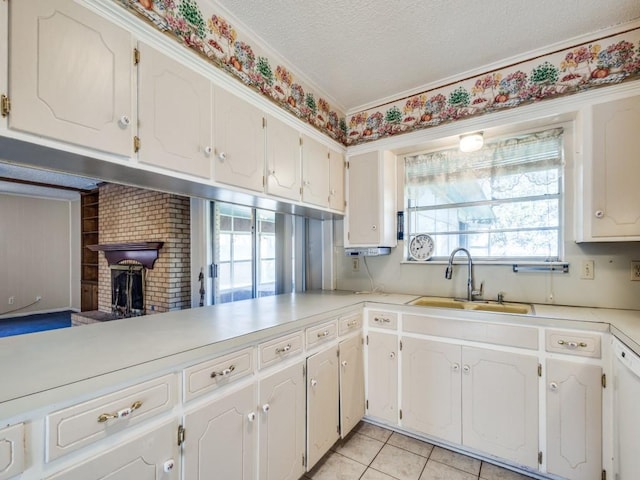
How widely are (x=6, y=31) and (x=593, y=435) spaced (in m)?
2.90

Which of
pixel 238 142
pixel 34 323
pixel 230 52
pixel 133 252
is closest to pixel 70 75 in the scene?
pixel 238 142

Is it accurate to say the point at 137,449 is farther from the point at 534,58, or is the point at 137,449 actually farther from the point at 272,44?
the point at 534,58

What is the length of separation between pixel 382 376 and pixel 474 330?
73cm

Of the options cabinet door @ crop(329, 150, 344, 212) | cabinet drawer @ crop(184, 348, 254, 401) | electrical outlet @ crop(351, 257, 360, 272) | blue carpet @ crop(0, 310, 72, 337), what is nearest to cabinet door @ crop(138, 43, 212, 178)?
cabinet drawer @ crop(184, 348, 254, 401)

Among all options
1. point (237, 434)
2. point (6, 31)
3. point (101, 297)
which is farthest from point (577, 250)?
point (101, 297)

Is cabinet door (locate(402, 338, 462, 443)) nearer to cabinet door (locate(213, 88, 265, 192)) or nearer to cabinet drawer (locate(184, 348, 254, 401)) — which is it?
cabinet drawer (locate(184, 348, 254, 401))

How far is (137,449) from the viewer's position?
3.03 ft

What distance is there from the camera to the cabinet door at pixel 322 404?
1.67 m

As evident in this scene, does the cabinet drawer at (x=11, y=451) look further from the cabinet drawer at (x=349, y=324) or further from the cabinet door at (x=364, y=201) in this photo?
the cabinet door at (x=364, y=201)

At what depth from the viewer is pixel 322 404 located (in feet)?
5.79

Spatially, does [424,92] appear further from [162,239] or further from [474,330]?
[162,239]

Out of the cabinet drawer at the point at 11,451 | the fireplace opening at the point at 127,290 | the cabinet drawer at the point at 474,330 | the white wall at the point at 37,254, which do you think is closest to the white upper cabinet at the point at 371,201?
the cabinet drawer at the point at 474,330

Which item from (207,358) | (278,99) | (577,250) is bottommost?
(207,358)

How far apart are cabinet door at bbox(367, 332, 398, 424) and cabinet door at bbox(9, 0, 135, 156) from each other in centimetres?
189
